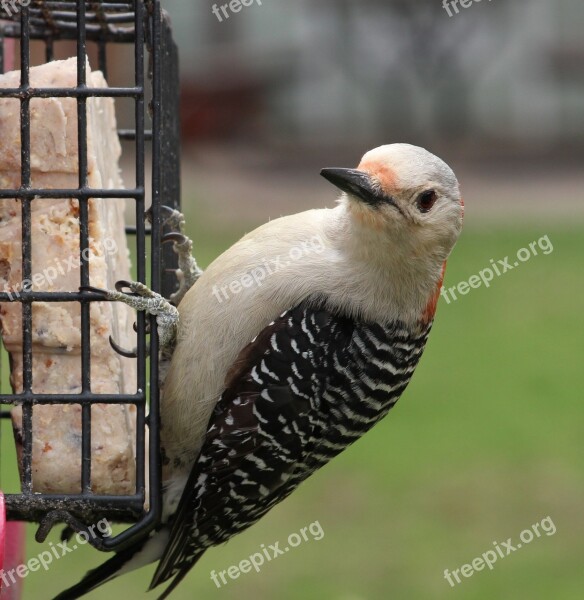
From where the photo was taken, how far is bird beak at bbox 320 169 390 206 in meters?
3.86

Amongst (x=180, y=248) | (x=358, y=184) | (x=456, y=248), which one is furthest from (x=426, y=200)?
(x=456, y=248)

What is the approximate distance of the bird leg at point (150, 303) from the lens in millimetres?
3850

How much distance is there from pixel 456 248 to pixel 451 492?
7.09 metres

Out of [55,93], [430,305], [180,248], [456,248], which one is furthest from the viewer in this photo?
[456,248]

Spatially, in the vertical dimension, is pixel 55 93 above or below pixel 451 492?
above

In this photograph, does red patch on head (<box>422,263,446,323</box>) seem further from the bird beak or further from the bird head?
the bird beak

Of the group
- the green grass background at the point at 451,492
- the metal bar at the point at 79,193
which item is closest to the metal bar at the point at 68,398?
the metal bar at the point at 79,193

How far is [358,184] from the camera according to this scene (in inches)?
153

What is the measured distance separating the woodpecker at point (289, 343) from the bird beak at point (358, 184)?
5 centimetres

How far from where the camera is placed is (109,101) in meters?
4.60

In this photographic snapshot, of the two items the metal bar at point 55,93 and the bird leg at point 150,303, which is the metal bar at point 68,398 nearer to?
the bird leg at point 150,303

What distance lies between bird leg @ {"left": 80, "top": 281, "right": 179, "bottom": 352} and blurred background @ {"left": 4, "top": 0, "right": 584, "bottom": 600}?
3.94ft

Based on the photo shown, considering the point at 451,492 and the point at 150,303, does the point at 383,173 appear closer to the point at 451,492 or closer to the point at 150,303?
the point at 150,303

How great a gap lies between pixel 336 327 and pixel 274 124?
669 inches
